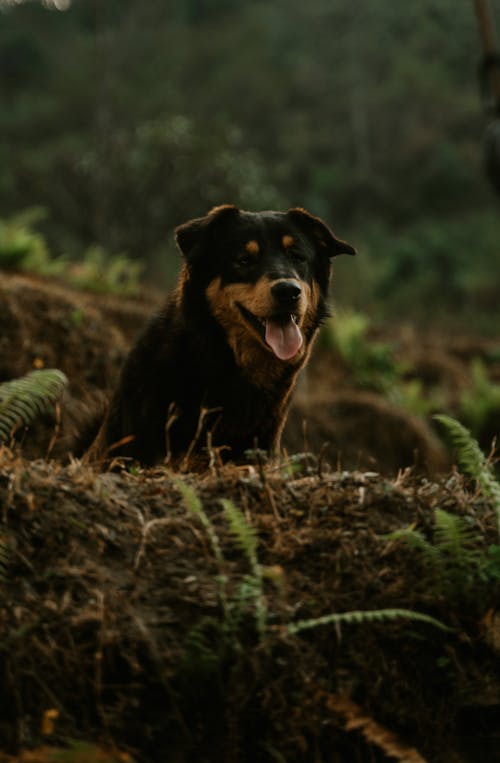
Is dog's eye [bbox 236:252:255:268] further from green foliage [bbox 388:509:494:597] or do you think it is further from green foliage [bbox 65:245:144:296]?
green foliage [bbox 65:245:144:296]

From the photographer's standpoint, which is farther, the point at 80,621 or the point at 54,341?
the point at 54,341

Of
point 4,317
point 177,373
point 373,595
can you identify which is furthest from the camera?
point 4,317

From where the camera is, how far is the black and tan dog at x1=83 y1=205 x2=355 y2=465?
4.83 m

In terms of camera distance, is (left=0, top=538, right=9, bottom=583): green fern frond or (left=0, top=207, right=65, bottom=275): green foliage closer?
(left=0, top=538, right=9, bottom=583): green fern frond

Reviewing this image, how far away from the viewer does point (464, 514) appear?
3529 mm

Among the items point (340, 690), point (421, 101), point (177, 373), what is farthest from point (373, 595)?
point (421, 101)

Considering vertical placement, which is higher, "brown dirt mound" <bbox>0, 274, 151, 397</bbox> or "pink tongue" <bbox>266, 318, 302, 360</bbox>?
"pink tongue" <bbox>266, 318, 302, 360</bbox>

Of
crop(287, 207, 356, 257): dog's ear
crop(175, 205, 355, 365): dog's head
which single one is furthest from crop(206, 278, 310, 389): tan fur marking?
crop(287, 207, 356, 257): dog's ear

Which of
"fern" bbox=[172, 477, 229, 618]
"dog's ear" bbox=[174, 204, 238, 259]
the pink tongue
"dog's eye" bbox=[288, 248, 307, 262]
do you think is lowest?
"fern" bbox=[172, 477, 229, 618]

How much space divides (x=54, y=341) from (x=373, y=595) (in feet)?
19.4

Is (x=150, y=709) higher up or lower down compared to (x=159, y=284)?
higher up

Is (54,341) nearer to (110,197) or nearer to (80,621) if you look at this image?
A: (80,621)

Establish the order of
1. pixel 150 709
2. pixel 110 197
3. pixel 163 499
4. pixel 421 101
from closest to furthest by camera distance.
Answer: pixel 150 709, pixel 163 499, pixel 110 197, pixel 421 101

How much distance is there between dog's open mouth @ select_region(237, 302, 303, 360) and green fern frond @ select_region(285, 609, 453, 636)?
2.18 m
